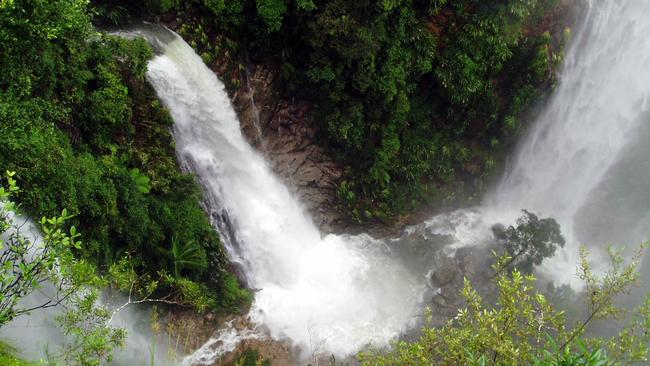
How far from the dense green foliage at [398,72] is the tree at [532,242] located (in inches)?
98.7

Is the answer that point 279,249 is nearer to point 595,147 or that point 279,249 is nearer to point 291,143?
point 291,143

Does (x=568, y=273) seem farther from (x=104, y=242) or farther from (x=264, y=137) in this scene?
(x=104, y=242)

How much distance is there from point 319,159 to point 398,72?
355cm

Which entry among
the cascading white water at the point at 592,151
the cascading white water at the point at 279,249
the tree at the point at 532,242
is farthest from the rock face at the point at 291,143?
the tree at the point at 532,242

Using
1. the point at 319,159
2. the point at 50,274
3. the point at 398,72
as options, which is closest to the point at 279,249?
the point at 319,159

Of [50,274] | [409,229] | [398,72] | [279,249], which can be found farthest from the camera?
[409,229]

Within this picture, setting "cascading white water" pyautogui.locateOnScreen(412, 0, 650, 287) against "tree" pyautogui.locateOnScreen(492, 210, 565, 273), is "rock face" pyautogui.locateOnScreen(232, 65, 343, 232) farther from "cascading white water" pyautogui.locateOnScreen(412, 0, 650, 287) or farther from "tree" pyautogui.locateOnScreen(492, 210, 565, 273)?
"tree" pyautogui.locateOnScreen(492, 210, 565, 273)

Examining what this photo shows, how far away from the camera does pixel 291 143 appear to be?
13578 millimetres

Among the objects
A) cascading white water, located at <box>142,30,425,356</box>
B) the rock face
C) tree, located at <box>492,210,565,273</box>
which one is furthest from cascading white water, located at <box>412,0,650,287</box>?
the rock face

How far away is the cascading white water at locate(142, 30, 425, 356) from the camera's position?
10586 millimetres

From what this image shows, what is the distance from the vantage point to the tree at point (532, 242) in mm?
13500

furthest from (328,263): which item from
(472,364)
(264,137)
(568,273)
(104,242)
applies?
(472,364)

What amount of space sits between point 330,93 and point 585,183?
421 inches

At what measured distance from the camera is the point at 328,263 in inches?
542
